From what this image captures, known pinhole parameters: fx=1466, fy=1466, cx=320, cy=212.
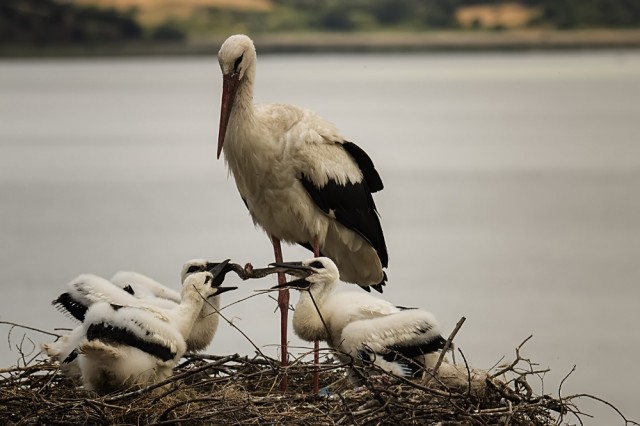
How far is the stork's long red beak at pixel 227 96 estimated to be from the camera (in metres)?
6.86

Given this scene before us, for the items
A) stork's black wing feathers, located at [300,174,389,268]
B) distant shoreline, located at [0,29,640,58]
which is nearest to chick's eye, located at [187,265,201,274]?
stork's black wing feathers, located at [300,174,389,268]

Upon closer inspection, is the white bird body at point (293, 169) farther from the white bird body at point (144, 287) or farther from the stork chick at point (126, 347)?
the stork chick at point (126, 347)

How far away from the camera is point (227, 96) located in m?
6.88

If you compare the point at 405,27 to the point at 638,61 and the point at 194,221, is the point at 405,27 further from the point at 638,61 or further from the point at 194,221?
the point at 638,61

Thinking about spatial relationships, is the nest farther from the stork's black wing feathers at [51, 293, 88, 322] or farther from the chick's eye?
the chick's eye

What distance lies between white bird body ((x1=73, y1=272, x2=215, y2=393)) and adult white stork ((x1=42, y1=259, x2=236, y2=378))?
0.10 m

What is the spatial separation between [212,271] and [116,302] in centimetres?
54

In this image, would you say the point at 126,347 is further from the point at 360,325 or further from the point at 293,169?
the point at 293,169

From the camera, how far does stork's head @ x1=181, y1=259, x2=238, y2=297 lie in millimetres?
6617

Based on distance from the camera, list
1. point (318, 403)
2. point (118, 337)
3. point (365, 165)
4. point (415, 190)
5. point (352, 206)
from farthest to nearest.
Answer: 1. point (415, 190)
2. point (365, 165)
3. point (352, 206)
4. point (318, 403)
5. point (118, 337)

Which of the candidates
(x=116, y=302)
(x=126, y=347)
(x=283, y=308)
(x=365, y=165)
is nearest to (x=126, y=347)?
(x=126, y=347)

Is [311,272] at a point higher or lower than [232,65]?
lower

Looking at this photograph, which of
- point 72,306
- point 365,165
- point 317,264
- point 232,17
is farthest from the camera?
point 232,17

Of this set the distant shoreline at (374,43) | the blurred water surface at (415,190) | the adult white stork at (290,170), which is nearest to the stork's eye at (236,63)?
the adult white stork at (290,170)
